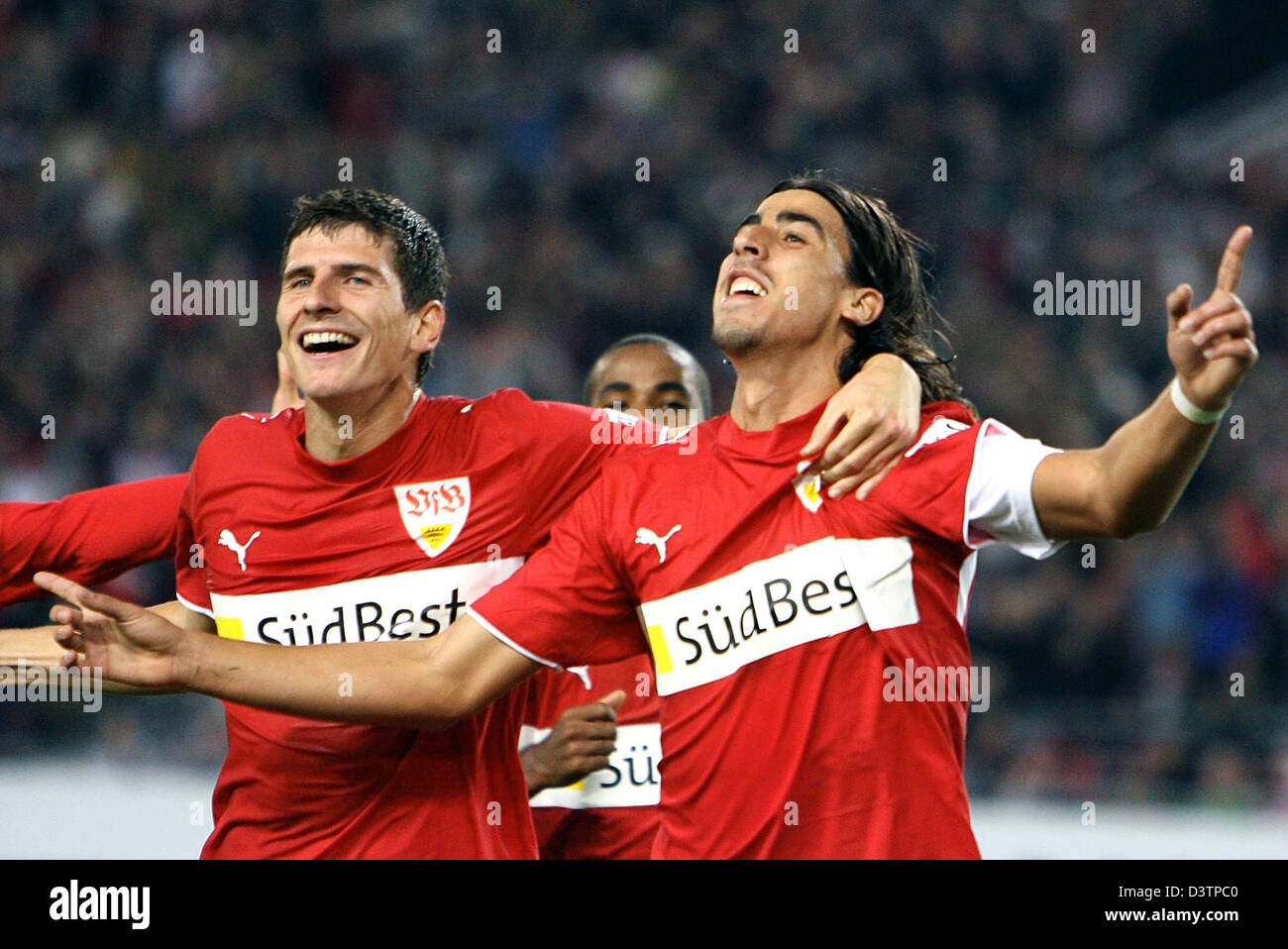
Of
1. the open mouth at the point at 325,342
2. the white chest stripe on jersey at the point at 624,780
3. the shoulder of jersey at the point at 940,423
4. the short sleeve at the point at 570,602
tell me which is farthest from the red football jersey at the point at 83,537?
the shoulder of jersey at the point at 940,423

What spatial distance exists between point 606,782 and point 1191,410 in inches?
82.7

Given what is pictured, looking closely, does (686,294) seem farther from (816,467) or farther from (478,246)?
(816,467)

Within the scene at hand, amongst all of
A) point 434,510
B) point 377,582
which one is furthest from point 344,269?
point 377,582

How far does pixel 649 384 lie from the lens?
4844mm

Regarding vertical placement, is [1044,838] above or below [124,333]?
below

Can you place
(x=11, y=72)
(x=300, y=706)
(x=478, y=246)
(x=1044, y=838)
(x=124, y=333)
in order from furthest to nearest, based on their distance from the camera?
(x=11, y=72), (x=478, y=246), (x=124, y=333), (x=1044, y=838), (x=300, y=706)

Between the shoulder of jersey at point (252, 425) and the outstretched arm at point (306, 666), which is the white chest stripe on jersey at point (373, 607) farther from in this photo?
the shoulder of jersey at point (252, 425)

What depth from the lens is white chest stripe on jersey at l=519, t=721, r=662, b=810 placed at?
4289 millimetres

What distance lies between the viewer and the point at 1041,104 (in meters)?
11.3

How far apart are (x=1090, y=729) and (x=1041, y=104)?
5.85 metres

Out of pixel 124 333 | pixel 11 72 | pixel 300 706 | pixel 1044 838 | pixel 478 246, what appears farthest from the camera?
pixel 11 72

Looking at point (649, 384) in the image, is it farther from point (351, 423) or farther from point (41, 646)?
point (41, 646)

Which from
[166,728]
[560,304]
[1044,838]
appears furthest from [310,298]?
[560,304]

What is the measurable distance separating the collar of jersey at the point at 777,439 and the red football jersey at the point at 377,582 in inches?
16.4
